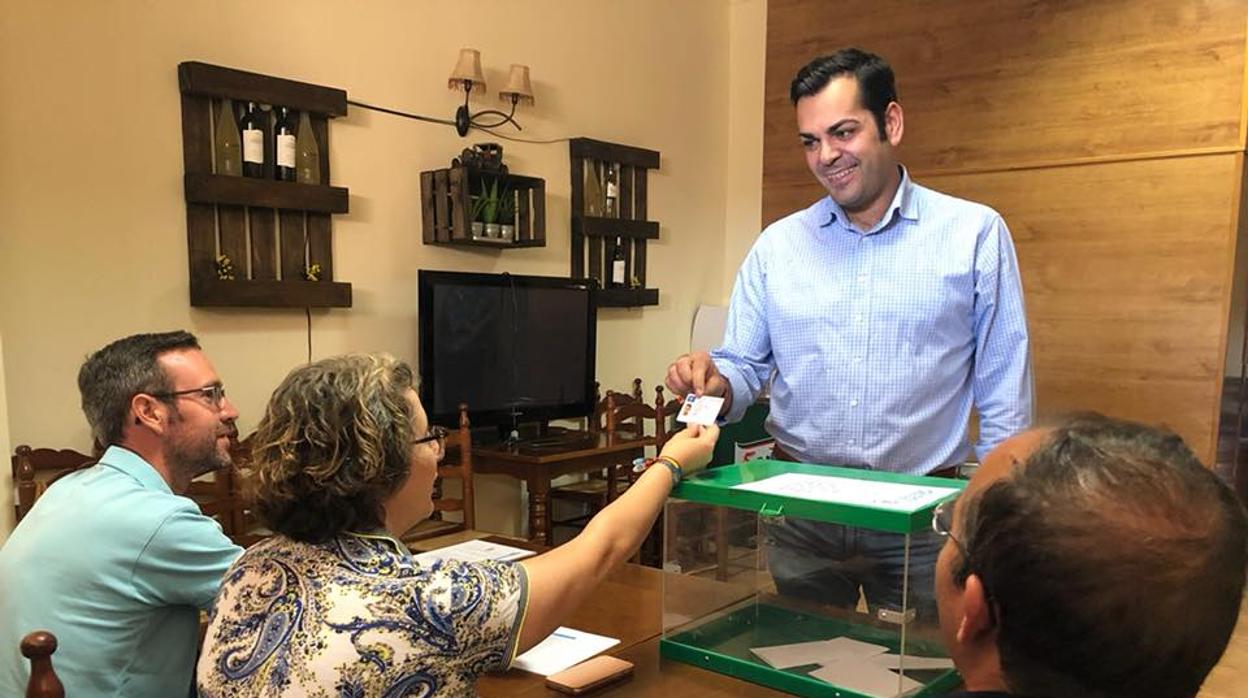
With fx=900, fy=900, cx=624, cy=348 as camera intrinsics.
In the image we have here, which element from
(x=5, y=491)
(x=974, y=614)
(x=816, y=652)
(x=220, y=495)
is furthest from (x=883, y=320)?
(x=5, y=491)

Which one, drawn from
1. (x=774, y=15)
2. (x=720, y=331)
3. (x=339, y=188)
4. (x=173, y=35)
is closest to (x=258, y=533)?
(x=339, y=188)

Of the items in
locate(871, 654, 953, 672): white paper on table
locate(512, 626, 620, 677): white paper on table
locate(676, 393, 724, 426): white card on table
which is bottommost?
locate(512, 626, 620, 677): white paper on table

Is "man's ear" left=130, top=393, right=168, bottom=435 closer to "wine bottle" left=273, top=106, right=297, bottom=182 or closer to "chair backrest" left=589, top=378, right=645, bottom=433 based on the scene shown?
"wine bottle" left=273, top=106, right=297, bottom=182

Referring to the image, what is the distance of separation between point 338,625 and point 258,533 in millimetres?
2317

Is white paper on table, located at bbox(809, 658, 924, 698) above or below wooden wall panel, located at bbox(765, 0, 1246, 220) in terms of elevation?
below

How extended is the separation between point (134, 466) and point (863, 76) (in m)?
1.46

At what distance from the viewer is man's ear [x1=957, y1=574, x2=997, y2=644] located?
732 millimetres

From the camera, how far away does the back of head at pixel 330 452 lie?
1.10 m

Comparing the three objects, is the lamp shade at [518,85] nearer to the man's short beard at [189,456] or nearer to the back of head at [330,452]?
the man's short beard at [189,456]

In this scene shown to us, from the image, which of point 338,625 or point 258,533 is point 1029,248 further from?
point 338,625

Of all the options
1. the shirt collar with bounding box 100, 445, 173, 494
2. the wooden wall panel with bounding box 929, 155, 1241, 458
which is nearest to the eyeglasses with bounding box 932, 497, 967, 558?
the shirt collar with bounding box 100, 445, 173, 494

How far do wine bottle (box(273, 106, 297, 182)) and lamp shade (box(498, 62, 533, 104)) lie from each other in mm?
A: 990

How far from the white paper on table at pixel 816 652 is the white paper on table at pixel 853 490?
0.24 m

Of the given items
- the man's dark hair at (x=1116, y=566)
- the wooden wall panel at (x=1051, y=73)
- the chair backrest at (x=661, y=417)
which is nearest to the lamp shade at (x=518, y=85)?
the chair backrest at (x=661, y=417)
